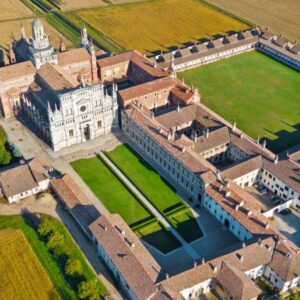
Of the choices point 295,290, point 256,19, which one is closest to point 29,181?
point 295,290

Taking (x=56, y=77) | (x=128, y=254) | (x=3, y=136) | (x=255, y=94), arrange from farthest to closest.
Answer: (x=255, y=94), (x=56, y=77), (x=3, y=136), (x=128, y=254)

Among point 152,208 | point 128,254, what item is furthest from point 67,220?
point 128,254

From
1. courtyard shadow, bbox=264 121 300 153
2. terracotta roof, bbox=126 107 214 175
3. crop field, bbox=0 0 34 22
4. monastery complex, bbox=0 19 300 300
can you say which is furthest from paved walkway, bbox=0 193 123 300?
crop field, bbox=0 0 34 22

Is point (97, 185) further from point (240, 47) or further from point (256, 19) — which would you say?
point (256, 19)

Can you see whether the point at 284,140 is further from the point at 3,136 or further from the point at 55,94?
the point at 3,136

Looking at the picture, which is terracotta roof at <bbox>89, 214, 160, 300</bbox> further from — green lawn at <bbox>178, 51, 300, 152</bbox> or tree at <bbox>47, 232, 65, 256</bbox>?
green lawn at <bbox>178, 51, 300, 152</bbox>

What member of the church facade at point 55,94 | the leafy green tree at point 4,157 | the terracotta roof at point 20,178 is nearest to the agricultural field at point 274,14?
the church facade at point 55,94
